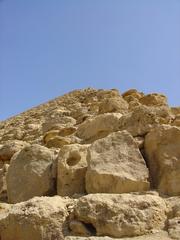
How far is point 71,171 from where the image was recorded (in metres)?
5.84

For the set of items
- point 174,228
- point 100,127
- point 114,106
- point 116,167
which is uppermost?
point 114,106

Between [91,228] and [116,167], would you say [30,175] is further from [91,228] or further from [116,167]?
[91,228]

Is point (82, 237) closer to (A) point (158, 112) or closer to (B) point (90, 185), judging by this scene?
(B) point (90, 185)

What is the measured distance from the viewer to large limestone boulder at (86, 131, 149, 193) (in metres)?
5.25

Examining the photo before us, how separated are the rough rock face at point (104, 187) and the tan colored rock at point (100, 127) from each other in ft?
0.08

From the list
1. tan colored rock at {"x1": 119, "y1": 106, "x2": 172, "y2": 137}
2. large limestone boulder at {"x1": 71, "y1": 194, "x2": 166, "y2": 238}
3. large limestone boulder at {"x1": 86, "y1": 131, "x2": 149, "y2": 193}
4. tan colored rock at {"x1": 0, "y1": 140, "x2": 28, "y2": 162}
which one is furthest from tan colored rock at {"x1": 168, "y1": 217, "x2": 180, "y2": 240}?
tan colored rock at {"x1": 0, "y1": 140, "x2": 28, "y2": 162}

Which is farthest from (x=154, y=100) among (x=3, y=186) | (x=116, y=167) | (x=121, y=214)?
(x=121, y=214)

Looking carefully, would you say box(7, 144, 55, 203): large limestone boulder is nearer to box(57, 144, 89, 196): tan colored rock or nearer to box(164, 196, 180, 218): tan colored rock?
box(57, 144, 89, 196): tan colored rock

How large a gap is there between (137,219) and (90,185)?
1168 millimetres

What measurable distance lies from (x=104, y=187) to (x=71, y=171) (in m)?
0.70

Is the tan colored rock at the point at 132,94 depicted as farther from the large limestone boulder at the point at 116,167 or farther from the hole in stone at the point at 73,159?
the large limestone boulder at the point at 116,167

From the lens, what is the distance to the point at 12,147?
902cm

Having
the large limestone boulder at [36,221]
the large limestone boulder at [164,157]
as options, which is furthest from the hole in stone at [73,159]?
the large limestone boulder at [36,221]

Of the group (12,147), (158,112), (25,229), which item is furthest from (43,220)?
(12,147)
